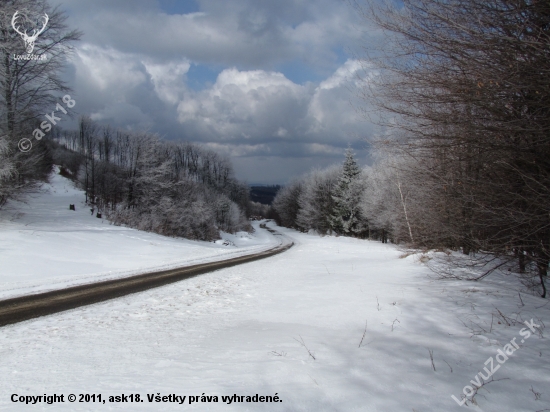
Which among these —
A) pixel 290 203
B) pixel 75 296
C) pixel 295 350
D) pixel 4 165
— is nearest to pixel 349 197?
pixel 290 203

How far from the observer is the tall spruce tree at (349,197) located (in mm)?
48531

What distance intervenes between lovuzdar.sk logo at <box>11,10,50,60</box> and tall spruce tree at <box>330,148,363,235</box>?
36959 millimetres

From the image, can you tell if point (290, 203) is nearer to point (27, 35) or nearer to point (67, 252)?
point (27, 35)

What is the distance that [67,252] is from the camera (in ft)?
51.9

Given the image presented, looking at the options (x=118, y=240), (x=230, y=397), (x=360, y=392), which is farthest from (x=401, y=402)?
(x=118, y=240)

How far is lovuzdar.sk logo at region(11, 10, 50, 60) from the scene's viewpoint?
18062 millimetres

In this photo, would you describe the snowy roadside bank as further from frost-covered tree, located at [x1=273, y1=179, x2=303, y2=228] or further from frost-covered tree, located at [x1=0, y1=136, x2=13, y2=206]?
frost-covered tree, located at [x1=273, y1=179, x2=303, y2=228]

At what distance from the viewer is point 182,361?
15.4 feet

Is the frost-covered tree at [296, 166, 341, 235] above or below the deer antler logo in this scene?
below

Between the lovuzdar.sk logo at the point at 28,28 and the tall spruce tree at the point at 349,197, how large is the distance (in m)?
37.0

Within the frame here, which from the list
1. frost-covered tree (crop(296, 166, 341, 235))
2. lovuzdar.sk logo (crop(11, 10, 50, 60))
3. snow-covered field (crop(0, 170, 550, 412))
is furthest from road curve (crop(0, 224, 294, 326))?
frost-covered tree (crop(296, 166, 341, 235))

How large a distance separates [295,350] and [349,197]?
1772 inches

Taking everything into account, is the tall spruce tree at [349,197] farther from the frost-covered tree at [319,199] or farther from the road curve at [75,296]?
the road curve at [75,296]

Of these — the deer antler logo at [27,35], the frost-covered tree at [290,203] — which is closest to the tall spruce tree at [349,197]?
the frost-covered tree at [290,203]
